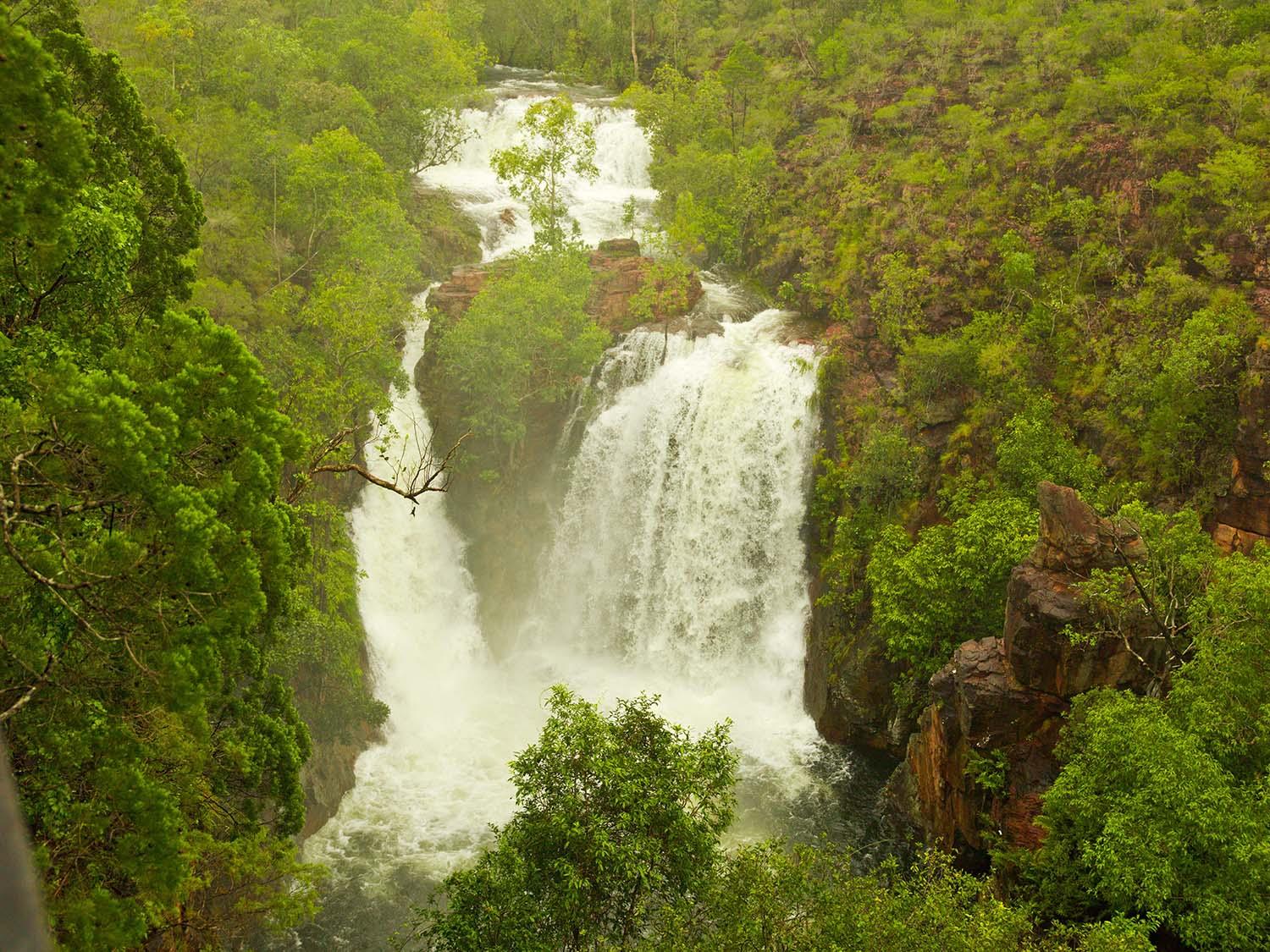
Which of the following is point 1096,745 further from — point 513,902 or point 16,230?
point 16,230

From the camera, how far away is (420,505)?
3600 cm

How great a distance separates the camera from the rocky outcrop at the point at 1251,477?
21.8 meters

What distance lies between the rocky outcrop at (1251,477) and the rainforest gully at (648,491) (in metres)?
0.11

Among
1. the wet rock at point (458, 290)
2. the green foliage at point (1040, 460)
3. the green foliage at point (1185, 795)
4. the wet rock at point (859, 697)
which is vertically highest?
the wet rock at point (458, 290)

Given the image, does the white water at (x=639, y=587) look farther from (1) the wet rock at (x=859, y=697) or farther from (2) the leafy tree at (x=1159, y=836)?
(2) the leafy tree at (x=1159, y=836)

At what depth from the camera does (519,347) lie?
1384 inches

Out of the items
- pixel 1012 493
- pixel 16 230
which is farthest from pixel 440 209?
pixel 16 230

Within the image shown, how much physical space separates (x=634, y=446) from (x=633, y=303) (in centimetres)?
651

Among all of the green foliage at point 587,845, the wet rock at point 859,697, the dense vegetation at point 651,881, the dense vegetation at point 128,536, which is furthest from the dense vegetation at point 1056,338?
→ the dense vegetation at point 128,536

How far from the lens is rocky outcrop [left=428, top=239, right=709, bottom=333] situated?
38.3 metres

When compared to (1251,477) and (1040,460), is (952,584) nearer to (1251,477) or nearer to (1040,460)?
(1040,460)

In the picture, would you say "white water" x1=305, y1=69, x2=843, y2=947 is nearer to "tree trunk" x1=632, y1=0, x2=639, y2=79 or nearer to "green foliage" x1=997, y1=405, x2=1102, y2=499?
"green foliage" x1=997, y1=405, x2=1102, y2=499

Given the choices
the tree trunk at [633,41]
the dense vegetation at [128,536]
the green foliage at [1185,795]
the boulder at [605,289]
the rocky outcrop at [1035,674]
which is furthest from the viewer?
the tree trunk at [633,41]

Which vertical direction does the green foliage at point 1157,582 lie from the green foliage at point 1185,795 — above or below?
above
